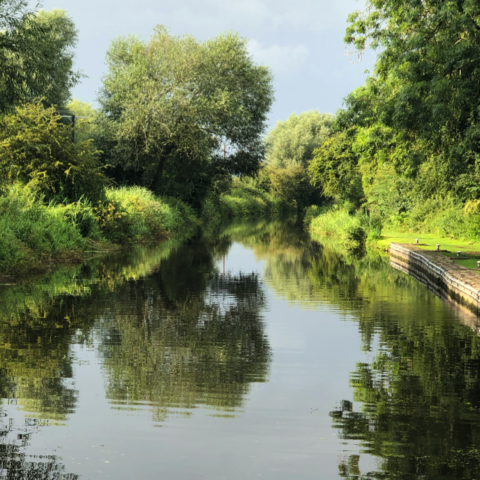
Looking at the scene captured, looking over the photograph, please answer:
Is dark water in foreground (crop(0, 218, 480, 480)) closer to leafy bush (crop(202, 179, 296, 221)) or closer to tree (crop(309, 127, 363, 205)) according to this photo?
tree (crop(309, 127, 363, 205))

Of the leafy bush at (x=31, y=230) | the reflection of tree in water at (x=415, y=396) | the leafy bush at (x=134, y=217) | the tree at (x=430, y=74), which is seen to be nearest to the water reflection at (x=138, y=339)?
the leafy bush at (x=31, y=230)

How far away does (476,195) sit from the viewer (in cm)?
3075

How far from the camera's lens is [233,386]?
874 centimetres

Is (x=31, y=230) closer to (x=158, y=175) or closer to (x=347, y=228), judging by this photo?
(x=347, y=228)

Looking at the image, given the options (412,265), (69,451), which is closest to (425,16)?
(412,265)


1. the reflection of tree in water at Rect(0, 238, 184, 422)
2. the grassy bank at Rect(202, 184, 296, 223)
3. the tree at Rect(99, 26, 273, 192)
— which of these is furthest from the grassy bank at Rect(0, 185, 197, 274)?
the grassy bank at Rect(202, 184, 296, 223)

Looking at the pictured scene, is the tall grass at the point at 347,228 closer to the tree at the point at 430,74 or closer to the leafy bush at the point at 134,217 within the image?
the leafy bush at the point at 134,217

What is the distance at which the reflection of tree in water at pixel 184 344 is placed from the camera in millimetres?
8445

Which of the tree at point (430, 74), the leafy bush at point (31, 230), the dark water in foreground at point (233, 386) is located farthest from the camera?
the leafy bush at point (31, 230)

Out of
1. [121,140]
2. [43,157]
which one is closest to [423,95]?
[43,157]

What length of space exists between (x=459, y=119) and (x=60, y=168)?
17066 mm

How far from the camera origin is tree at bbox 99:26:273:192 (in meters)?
47.2

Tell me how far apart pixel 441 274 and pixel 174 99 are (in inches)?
1205

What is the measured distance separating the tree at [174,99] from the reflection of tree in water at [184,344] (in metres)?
28.9
